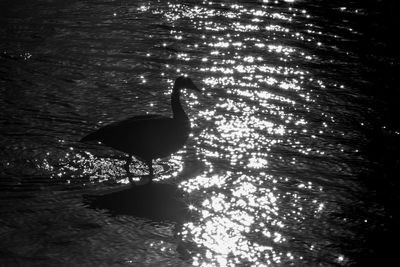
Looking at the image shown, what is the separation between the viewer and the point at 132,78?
17203mm

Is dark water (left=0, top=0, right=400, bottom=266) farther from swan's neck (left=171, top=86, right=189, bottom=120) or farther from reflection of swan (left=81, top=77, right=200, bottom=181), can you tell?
swan's neck (left=171, top=86, right=189, bottom=120)

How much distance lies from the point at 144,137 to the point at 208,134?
234 cm

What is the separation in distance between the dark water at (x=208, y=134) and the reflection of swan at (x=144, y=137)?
40cm

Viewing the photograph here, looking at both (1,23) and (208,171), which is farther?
(1,23)

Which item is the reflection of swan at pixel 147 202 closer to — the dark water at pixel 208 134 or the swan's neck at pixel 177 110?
the dark water at pixel 208 134

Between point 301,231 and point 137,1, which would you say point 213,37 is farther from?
point 301,231

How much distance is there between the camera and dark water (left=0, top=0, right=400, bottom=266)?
1039 centimetres

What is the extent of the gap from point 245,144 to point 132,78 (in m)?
4.25

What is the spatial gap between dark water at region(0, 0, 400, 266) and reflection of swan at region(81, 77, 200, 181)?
1.30 ft

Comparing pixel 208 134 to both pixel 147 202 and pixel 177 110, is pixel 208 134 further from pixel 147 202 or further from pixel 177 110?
pixel 147 202

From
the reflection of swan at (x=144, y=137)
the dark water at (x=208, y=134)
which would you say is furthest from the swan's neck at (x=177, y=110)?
the dark water at (x=208, y=134)

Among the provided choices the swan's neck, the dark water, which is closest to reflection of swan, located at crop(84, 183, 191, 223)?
the dark water

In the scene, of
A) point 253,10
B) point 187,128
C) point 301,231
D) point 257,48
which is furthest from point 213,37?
point 301,231

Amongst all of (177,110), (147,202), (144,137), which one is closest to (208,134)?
(177,110)
